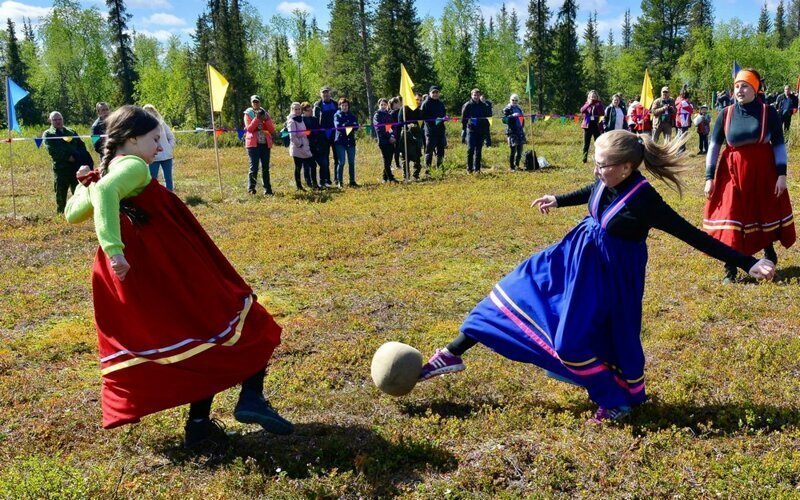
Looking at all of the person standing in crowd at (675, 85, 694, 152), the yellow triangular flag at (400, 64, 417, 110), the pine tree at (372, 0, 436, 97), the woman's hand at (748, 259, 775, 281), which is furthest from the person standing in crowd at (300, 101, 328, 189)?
the pine tree at (372, 0, 436, 97)

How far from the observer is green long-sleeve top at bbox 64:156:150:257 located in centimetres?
313

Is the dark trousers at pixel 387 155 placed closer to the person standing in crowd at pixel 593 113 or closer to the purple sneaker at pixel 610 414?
the person standing in crowd at pixel 593 113

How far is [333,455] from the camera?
3.71m

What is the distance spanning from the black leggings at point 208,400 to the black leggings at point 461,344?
124 centimetres

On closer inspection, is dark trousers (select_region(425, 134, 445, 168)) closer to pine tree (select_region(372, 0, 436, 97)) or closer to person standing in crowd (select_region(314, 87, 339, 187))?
person standing in crowd (select_region(314, 87, 339, 187))

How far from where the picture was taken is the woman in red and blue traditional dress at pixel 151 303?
3363 millimetres

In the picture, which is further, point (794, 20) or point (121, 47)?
point (794, 20)

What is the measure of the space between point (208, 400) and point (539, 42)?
148ft

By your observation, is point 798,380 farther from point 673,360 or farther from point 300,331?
point 300,331

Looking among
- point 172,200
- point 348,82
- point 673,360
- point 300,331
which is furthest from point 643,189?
point 348,82

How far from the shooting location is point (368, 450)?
12.2 feet

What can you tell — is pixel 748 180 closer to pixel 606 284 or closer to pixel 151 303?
pixel 606 284

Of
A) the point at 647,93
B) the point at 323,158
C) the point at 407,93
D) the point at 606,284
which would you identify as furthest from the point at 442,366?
the point at 647,93

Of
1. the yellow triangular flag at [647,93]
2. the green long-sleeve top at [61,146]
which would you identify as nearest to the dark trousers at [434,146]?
the yellow triangular flag at [647,93]
